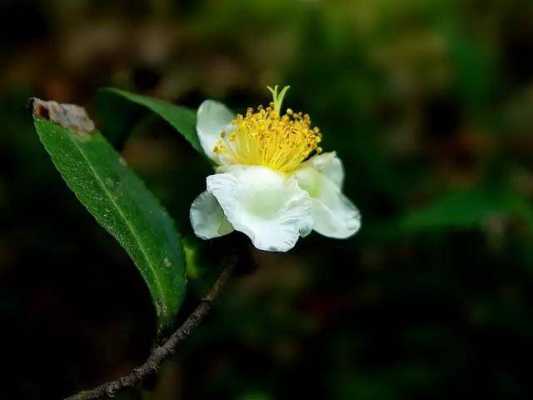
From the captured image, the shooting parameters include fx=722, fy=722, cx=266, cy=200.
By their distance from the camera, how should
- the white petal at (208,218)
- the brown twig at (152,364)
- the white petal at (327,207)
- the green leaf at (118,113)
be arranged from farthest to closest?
the green leaf at (118,113) < the white petal at (327,207) < the white petal at (208,218) < the brown twig at (152,364)

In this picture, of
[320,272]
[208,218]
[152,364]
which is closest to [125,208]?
[208,218]

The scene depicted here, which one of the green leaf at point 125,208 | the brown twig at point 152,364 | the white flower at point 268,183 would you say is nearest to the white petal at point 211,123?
the white flower at point 268,183

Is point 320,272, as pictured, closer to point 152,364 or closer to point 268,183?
point 268,183

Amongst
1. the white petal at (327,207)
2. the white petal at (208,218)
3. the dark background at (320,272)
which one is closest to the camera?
the white petal at (208,218)

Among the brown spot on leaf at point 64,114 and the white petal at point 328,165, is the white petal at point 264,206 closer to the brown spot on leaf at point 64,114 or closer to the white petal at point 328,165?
the white petal at point 328,165

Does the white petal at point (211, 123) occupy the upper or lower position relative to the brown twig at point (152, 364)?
upper
